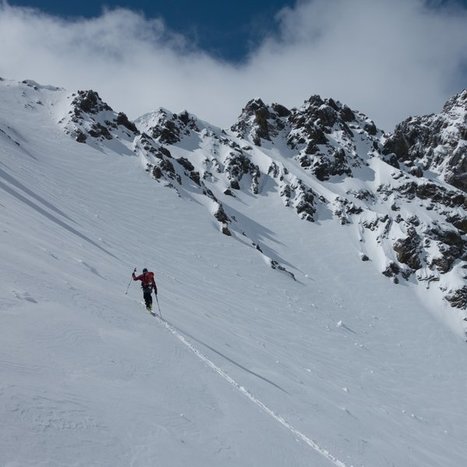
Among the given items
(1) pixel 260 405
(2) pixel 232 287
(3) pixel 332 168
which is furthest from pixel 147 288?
(3) pixel 332 168

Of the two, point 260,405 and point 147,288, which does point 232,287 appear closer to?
point 147,288

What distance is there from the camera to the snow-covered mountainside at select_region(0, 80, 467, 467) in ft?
23.4

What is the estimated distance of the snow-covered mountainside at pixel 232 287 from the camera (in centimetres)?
712

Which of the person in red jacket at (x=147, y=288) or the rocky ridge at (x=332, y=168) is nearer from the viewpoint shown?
the person in red jacket at (x=147, y=288)

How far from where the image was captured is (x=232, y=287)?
33469mm

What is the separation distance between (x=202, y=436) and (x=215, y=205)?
4446 centimetres

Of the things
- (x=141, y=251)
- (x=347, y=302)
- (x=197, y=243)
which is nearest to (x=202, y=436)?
(x=141, y=251)

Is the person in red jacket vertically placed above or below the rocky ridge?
below

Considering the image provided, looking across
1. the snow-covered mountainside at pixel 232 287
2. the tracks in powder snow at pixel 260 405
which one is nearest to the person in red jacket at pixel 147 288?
the snow-covered mountainside at pixel 232 287

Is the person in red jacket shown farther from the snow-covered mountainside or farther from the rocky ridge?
the rocky ridge

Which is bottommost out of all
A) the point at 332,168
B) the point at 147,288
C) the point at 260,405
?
the point at 260,405

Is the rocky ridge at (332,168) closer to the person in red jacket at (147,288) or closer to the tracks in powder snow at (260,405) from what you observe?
the person in red jacket at (147,288)

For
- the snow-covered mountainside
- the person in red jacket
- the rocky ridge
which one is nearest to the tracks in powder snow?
the snow-covered mountainside

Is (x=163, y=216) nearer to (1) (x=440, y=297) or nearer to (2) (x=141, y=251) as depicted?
(2) (x=141, y=251)
